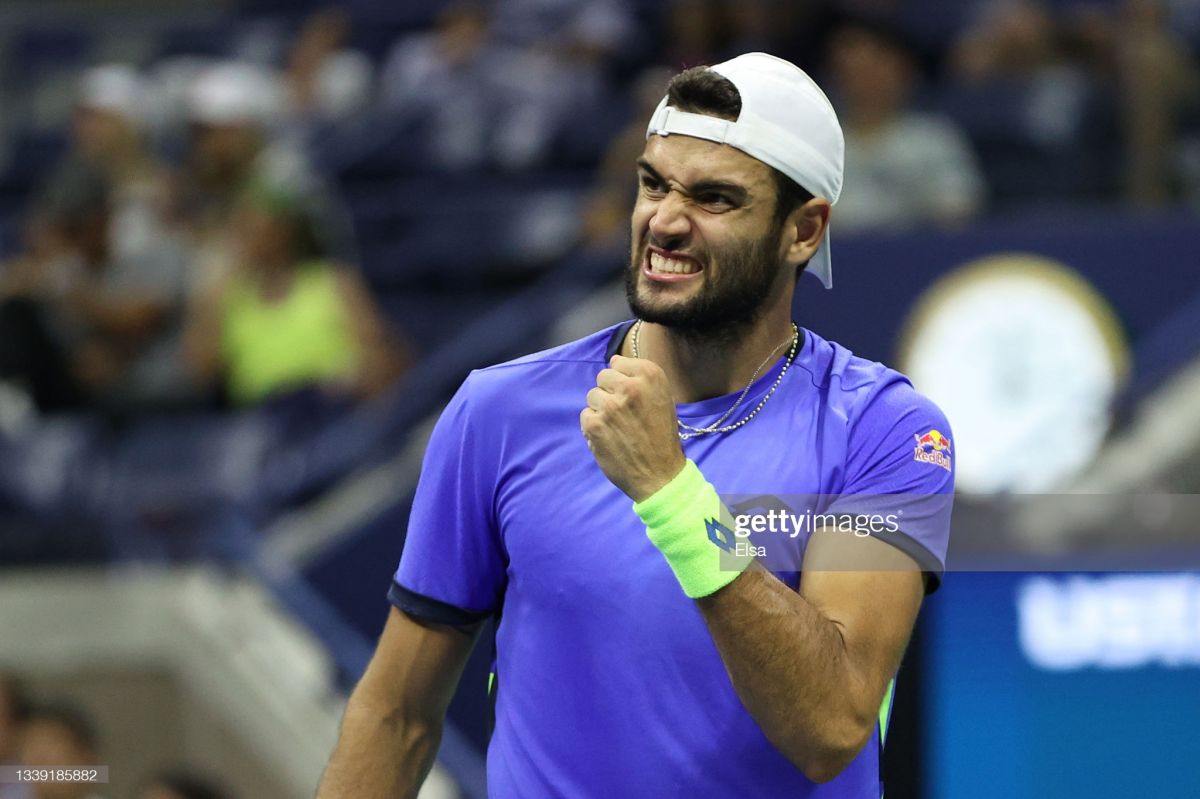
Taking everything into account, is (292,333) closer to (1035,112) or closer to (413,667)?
(1035,112)

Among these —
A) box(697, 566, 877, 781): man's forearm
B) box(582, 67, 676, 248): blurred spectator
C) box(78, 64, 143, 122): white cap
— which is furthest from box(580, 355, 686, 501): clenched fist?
box(78, 64, 143, 122): white cap

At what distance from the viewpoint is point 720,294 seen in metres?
2.62

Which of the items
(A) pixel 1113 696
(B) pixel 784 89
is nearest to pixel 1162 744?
(A) pixel 1113 696

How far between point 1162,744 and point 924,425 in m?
0.82

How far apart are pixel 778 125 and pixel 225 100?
615cm

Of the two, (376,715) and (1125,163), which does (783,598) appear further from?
(1125,163)

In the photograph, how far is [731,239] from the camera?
2.62 meters

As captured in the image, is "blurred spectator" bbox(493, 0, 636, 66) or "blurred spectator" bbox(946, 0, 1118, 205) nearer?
"blurred spectator" bbox(946, 0, 1118, 205)

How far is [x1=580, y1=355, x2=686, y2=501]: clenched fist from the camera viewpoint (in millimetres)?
2402

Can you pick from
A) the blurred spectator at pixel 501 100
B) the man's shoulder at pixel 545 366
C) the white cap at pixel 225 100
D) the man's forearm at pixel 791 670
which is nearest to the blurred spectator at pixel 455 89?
the blurred spectator at pixel 501 100

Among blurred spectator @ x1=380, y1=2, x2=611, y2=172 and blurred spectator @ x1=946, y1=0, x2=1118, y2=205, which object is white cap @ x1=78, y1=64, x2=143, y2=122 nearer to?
blurred spectator @ x1=380, y1=2, x2=611, y2=172

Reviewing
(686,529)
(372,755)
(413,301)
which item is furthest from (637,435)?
(413,301)

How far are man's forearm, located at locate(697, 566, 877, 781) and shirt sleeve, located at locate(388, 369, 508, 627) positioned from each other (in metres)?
0.44

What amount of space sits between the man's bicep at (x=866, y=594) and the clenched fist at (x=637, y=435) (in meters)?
0.25
